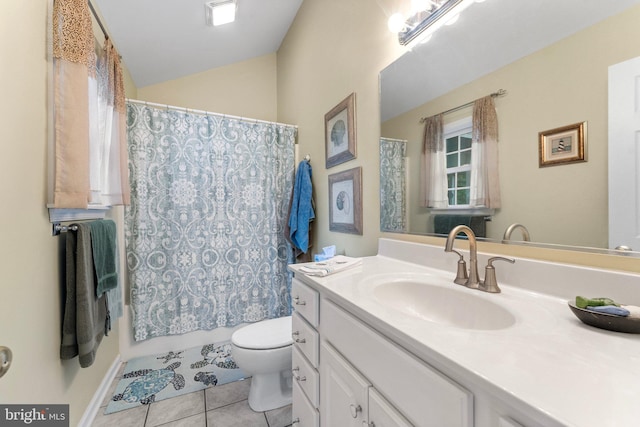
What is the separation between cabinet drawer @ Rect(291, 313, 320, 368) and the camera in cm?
100

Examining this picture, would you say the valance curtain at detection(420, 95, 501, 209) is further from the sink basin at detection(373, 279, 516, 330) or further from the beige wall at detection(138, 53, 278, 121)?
the beige wall at detection(138, 53, 278, 121)

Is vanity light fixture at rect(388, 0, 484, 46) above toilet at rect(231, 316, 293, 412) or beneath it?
above

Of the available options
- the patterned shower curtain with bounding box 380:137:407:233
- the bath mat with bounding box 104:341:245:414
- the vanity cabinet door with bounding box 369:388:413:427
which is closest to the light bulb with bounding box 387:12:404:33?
the patterned shower curtain with bounding box 380:137:407:233

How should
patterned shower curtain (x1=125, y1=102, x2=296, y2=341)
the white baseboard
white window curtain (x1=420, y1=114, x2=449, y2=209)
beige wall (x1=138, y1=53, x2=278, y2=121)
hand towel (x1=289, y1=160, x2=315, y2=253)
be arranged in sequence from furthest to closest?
1. beige wall (x1=138, y1=53, x2=278, y2=121)
2. hand towel (x1=289, y1=160, x2=315, y2=253)
3. patterned shower curtain (x1=125, y1=102, x2=296, y2=341)
4. the white baseboard
5. white window curtain (x1=420, y1=114, x2=449, y2=209)

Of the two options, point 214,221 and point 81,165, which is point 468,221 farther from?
point 214,221

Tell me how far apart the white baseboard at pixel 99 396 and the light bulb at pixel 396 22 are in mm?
2470

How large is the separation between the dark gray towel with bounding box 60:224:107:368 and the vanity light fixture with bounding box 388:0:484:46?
1.70 metres

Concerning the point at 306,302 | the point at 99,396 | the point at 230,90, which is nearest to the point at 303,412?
the point at 306,302

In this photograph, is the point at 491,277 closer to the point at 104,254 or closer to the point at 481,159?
the point at 481,159

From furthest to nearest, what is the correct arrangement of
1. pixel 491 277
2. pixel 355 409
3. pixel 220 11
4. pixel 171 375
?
1. pixel 220 11
2. pixel 171 375
3. pixel 491 277
4. pixel 355 409

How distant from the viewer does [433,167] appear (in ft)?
3.88

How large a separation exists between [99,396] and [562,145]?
8.09ft

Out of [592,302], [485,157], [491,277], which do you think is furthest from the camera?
[485,157]

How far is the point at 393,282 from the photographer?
39.3 inches
